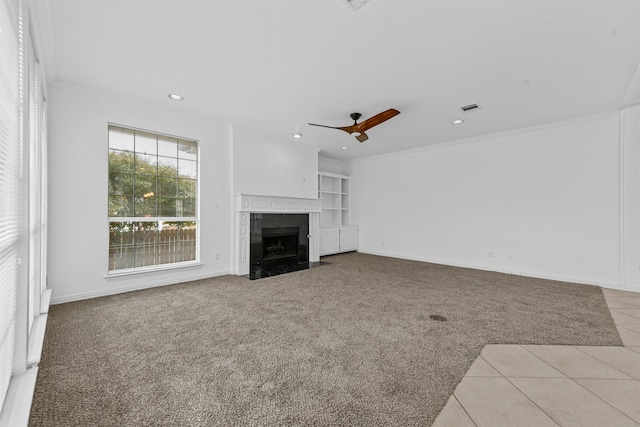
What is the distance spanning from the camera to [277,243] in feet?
18.3

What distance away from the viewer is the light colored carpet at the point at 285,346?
1505 mm

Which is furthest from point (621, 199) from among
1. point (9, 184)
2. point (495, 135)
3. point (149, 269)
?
point (149, 269)

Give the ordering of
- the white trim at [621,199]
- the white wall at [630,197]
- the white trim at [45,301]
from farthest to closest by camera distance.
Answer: the white trim at [621,199]
the white wall at [630,197]
the white trim at [45,301]

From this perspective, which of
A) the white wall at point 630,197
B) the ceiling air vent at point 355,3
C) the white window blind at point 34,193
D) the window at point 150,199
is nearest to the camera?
the ceiling air vent at point 355,3

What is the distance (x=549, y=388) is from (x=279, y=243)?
4.53m

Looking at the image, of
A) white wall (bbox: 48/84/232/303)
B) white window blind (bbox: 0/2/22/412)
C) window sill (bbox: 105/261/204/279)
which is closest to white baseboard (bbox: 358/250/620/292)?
window sill (bbox: 105/261/204/279)

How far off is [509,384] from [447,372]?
37 centimetres

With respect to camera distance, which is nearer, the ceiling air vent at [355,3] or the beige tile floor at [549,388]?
the beige tile floor at [549,388]

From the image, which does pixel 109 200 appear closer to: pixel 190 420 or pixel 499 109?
pixel 190 420

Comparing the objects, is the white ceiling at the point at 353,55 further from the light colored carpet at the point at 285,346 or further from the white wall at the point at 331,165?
the white wall at the point at 331,165

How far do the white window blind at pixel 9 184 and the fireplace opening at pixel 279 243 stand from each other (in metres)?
3.72

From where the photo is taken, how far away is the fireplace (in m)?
4.95

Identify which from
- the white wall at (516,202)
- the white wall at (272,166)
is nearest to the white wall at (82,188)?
the white wall at (272,166)

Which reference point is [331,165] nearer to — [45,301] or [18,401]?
[45,301]
